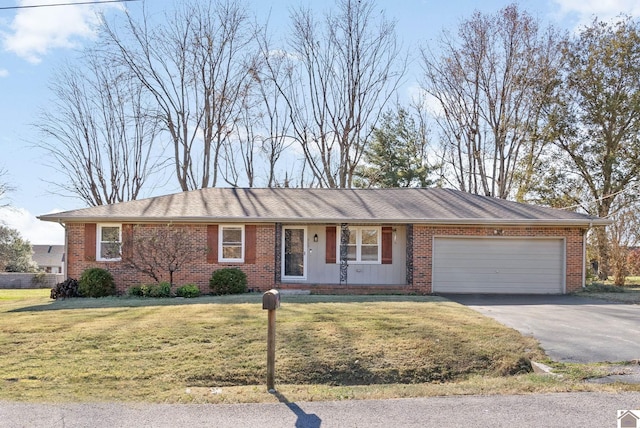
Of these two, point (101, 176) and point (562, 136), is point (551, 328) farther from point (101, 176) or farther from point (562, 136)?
point (101, 176)

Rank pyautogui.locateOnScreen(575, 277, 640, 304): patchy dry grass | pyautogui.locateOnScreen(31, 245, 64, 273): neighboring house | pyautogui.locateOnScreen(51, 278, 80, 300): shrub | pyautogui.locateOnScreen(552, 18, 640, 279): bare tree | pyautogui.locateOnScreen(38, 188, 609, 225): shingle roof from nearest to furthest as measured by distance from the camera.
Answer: pyautogui.locateOnScreen(575, 277, 640, 304): patchy dry grass, pyautogui.locateOnScreen(51, 278, 80, 300): shrub, pyautogui.locateOnScreen(38, 188, 609, 225): shingle roof, pyautogui.locateOnScreen(552, 18, 640, 279): bare tree, pyautogui.locateOnScreen(31, 245, 64, 273): neighboring house

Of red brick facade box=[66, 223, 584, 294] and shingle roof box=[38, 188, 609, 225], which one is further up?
shingle roof box=[38, 188, 609, 225]

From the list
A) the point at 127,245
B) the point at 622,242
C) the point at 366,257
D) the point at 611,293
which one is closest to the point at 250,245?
the point at 127,245

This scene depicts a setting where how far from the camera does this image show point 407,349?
8.14 metres

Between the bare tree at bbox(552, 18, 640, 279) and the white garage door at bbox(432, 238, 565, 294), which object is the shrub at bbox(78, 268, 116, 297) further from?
the bare tree at bbox(552, 18, 640, 279)

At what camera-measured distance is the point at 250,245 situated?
691 inches

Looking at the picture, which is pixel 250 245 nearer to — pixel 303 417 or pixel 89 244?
pixel 89 244

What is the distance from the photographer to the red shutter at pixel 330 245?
18234mm

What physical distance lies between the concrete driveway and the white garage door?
1345mm

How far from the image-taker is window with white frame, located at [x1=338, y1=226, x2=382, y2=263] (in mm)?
18266

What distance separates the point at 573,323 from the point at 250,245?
10.1 metres

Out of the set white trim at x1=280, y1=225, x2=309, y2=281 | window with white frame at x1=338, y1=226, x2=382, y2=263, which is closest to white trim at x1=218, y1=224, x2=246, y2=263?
white trim at x1=280, y1=225, x2=309, y2=281

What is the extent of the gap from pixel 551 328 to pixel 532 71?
22.9 meters

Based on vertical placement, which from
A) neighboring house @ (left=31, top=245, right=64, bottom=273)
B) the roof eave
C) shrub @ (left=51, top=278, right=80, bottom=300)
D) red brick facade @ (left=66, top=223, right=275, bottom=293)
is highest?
the roof eave
